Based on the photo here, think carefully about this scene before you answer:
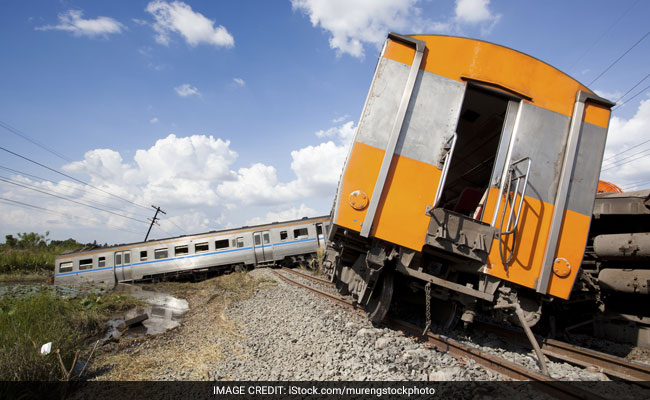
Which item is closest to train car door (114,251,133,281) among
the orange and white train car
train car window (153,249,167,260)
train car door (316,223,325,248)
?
train car window (153,249,167,260)

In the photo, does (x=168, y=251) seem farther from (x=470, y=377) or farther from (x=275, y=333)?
(x=470, y=377)

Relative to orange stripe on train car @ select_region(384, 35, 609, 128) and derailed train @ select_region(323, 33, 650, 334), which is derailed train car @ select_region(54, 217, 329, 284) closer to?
derailed train @ select_region(323, 33, 650, 334)

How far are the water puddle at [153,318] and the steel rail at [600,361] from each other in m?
7.03

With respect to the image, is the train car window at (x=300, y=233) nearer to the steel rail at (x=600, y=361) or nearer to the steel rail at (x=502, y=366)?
the steel rail at (x=502, y=366)

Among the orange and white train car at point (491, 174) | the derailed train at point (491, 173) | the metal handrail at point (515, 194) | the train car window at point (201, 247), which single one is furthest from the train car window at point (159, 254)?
the metal handrail at point (515, 194)

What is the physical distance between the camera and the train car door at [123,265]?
1831cm

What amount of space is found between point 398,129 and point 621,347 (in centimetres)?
541

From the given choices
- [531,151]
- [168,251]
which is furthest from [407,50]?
[168,251]

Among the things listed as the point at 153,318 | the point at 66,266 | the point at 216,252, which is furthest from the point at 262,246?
the point at 66,266

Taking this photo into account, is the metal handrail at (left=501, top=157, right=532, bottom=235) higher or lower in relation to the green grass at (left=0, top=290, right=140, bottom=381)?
higher

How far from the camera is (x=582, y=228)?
412cm

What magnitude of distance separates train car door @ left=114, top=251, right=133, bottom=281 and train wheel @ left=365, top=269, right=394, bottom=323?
18.1m

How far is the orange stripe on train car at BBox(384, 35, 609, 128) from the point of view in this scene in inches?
167

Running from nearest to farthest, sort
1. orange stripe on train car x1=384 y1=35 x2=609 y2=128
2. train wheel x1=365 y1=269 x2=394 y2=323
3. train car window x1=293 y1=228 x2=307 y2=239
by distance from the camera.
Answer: orange stripe on train car x1=384 y1=35 x2=609 y2=128 → train wheel x1=365 y1=269 x2=394 y2=323 → train car window x1=293 y1=228 x2=307 y2=239
